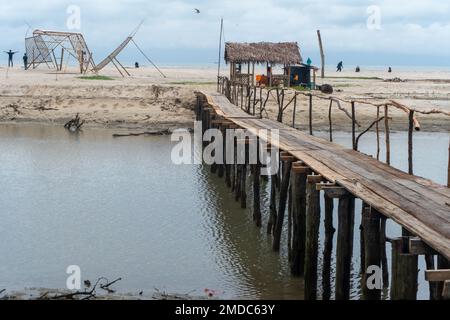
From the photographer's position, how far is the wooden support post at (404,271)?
6.71 m

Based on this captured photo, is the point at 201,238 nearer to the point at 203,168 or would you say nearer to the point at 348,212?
the point at 348,212

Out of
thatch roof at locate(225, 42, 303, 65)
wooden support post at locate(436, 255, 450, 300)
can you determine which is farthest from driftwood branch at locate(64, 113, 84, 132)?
wooden support post at locate(436, 255, 450, 300)

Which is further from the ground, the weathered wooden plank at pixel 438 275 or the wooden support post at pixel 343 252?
the weathered wooden plank at pixel 438 275

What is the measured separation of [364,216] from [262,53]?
1242 inches

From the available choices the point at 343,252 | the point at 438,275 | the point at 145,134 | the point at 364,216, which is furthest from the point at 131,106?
the point at 438,275

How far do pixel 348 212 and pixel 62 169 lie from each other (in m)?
14.2

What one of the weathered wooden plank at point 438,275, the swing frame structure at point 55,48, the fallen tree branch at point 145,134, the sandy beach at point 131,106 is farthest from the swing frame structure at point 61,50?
the weathered wooden plank at point 438,275

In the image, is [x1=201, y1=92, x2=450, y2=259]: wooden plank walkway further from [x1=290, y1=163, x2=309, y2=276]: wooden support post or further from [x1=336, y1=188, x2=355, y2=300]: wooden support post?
[x1=336, y1=188, x2=355, y2=300]: wooden support post

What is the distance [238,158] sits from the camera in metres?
16.3

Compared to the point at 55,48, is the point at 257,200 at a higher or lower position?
lower

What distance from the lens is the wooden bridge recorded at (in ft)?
22.1

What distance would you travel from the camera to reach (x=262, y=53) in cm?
3912

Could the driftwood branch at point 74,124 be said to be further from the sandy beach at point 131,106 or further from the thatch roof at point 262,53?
the thatch roof at point 262,53

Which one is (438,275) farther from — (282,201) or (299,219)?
(282,201)
